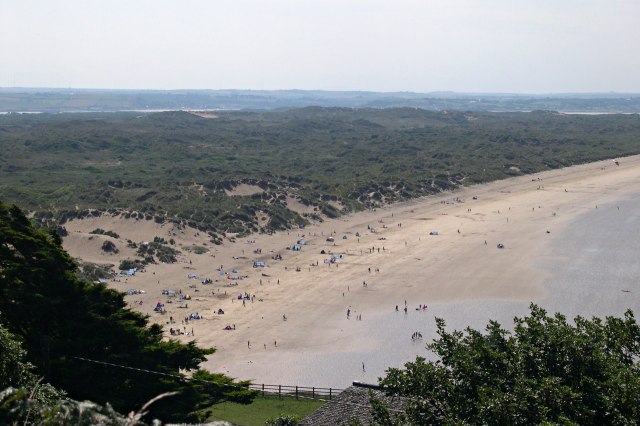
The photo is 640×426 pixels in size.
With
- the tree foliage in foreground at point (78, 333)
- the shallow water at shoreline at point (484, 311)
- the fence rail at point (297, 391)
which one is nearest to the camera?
the tree foliage in foreground at point (78, 333)

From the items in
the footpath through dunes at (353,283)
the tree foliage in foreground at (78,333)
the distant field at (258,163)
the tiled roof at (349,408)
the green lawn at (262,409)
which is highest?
the tree foliage in foreground at (78,333)

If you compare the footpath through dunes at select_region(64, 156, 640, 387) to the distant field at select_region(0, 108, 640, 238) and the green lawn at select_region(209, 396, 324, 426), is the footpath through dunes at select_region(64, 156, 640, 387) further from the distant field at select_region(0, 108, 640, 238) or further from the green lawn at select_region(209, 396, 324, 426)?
the distant field at select_region(0, 108, 640, 238)

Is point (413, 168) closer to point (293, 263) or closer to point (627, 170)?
point (627, 170)

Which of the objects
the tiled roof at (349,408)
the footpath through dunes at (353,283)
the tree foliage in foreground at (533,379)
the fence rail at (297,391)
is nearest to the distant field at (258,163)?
the footpath through dunes at (353,283)

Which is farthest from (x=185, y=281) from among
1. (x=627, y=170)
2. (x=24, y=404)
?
(x=627, y=170)

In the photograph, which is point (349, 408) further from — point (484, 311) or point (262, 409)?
point (484, 311)

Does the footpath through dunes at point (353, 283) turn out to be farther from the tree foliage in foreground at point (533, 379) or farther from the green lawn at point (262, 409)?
the tree foliage in foreground at point (533, 379)
